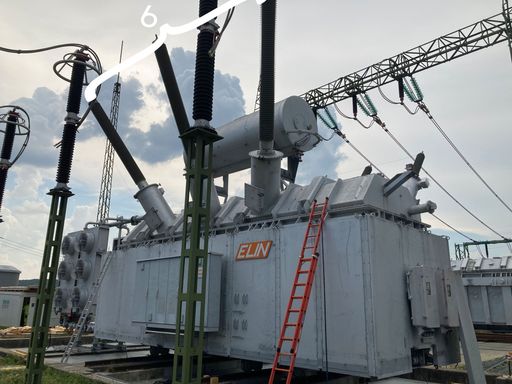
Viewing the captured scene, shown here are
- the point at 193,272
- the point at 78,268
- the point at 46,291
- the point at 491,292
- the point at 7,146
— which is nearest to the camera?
the point at 193,272

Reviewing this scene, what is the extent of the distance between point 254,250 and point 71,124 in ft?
16.6

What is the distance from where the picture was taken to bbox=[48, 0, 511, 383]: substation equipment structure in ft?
26.0

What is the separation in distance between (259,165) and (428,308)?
5069mm

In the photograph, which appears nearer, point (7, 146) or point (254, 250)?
point (254, 250)

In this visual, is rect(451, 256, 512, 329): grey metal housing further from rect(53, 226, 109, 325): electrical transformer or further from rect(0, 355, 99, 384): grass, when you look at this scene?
rect(0, 355, 99, 384): grass

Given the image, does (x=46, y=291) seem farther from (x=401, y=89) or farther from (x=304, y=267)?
(x=401, y=89)

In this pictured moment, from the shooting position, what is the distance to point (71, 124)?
892 centimetres

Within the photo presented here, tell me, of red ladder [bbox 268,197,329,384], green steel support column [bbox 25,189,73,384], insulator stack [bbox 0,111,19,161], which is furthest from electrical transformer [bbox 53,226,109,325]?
red ladder [bbox 268,197,329,384]

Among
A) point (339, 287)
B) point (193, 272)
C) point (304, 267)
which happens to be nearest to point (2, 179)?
point (193, 272)

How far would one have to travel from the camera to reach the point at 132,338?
1334 centimetres

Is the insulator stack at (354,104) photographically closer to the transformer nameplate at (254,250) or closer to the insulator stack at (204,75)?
the transformer nameplate at (254,250)

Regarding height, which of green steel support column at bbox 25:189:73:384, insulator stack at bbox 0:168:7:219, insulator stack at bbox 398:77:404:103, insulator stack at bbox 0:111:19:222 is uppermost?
insulator stack at bbox 398:77:404:103

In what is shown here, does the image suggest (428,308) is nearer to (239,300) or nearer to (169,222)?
(239,300)

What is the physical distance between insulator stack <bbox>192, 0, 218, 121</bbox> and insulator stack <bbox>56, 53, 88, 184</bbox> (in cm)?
352
